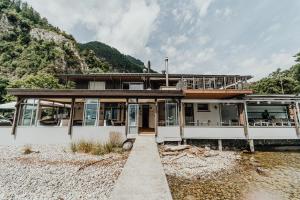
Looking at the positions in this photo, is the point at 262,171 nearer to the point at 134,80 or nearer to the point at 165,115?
the point at 165,115

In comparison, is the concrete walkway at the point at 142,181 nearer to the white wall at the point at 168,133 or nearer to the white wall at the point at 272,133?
the white wall at the point at 168,133

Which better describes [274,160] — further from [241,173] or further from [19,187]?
[19,187]

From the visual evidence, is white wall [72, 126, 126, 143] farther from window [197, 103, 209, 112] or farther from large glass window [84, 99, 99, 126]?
window [197, 103, 209, 112]

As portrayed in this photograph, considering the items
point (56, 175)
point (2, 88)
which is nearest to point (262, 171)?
point (56, 175)

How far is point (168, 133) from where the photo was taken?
44.0 ft

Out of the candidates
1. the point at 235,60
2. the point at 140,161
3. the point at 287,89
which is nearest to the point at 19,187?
the point at 140,161

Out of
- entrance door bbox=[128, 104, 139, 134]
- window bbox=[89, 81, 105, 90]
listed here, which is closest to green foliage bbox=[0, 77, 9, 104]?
window bbox=[89, 81, 105, 90]

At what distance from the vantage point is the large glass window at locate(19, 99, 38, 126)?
13.9 metres

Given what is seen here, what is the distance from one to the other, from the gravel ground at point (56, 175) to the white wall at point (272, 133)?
33.3 feet

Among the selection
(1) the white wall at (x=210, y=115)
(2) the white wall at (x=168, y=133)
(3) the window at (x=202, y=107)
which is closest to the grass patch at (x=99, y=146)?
(2) the white wall at (x=168, y=133)

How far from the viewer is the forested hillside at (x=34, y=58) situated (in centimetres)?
3326

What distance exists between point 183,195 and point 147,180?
1.74 m

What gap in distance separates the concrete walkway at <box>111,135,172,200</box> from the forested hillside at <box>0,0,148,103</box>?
2929cm

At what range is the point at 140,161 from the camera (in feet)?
26.4
